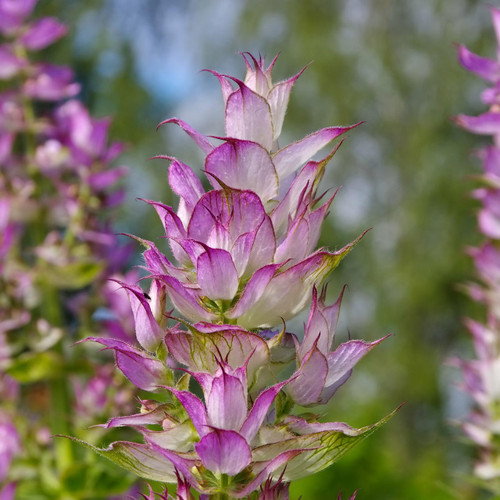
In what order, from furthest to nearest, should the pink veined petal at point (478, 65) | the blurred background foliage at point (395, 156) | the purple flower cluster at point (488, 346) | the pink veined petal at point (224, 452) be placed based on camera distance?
the blurred background foliage at point (395, 156)
the purple flower cluster at point (488, 346)
the pink veined petal at point (478, 65)
the pink veined petal at point (224, 452)

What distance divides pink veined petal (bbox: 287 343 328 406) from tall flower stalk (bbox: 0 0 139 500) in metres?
1.33

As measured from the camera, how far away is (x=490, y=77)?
1.71 meters

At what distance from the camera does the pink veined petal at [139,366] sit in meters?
0.86

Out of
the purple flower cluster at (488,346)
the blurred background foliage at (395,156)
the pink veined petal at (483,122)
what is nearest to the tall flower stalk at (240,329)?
the pink veined petal at (483,122)

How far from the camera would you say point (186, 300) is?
2.77 feet

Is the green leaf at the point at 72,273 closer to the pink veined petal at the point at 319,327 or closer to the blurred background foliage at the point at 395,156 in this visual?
the pink veined petal at the point at 319,327

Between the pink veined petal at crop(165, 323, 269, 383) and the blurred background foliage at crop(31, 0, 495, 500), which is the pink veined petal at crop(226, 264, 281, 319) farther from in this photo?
the blurred background foliage at crop(31, 0, 495, 500)

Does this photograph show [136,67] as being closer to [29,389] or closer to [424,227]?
[29,389]

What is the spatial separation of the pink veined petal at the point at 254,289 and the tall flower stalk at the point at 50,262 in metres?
1.33

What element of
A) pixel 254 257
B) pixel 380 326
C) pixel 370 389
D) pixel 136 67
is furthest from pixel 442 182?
pixel 254 257

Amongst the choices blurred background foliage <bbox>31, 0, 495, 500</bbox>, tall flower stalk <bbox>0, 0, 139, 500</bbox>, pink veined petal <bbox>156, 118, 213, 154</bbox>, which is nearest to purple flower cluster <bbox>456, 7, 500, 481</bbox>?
tall flower stalk <bbox>0, 0, 139, 500</bbox>

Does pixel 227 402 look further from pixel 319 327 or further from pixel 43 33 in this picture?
pixel 43 33

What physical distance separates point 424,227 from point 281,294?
31.4 feet

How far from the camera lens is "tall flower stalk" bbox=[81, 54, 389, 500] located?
2.63ft
